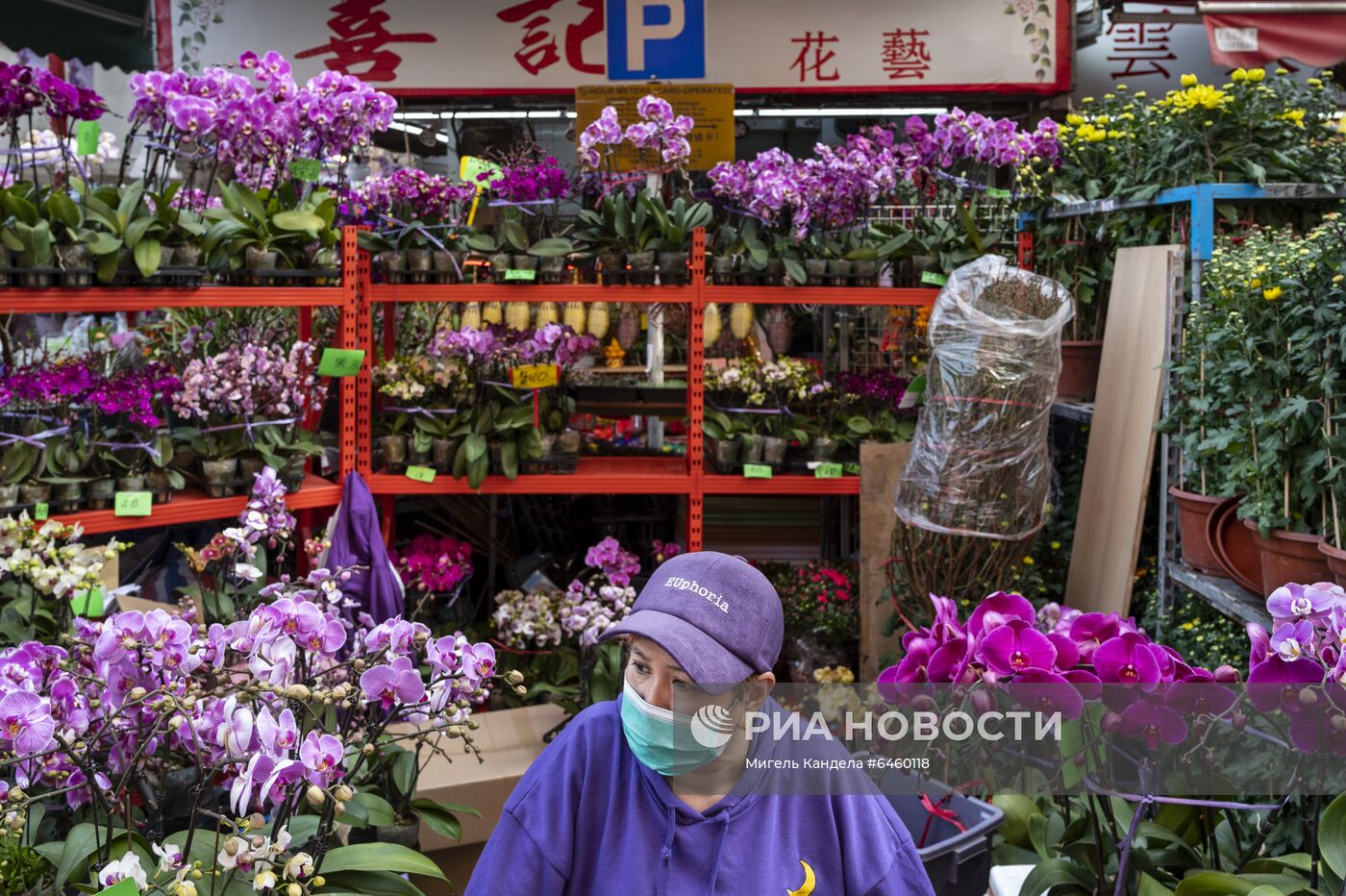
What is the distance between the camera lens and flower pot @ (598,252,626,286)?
Answer: 13.3ft

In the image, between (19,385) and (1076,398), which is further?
(1076,398)

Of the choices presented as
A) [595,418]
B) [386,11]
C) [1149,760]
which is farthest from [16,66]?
[386,11]

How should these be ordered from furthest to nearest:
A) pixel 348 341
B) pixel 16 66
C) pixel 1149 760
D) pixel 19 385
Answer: pixel 348 341
pixel 19 385
pixel 16 66
pixel 1149 760

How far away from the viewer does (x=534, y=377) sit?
400 cm

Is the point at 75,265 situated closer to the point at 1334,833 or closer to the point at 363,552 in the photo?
the point at 363,552

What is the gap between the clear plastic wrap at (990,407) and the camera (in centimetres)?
357

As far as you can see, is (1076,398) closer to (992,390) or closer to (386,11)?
(992,390)

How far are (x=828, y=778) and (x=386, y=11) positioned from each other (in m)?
5.64

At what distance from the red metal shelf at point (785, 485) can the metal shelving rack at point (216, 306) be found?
1217 millimetres

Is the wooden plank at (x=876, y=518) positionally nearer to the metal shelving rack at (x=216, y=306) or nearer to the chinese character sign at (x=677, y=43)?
the metal shelving rack at (x=216, y=306)

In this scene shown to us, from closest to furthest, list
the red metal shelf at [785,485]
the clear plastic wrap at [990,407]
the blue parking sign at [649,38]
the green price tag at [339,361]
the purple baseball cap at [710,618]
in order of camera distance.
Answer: the purple baseball cap at [710,618], the clear plastic wrap at [990,407], the green price tag at [339,361], the red metal shelf at [785,485], the blue parking sign at [649,38]

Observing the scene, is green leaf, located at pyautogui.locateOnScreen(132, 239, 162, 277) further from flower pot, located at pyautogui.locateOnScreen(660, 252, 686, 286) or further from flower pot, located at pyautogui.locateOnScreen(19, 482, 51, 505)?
flower pot, located at pyautogui.locateOnScreen(660, 252, 686, 286)

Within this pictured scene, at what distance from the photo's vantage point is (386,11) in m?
6.24

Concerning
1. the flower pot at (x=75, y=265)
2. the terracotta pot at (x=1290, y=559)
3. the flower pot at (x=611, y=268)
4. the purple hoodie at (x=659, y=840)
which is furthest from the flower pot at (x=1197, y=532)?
the flower pot at (x=75, y=265)
